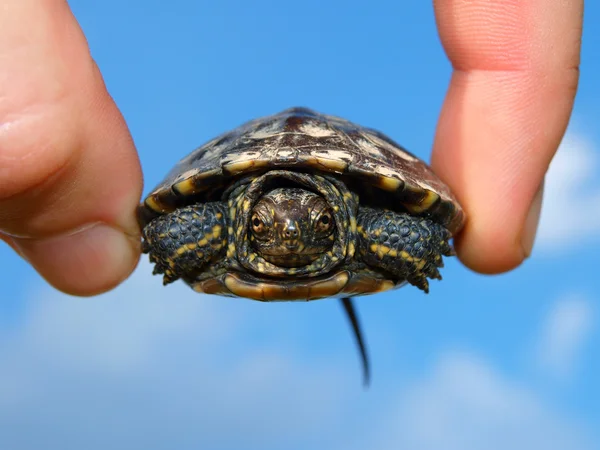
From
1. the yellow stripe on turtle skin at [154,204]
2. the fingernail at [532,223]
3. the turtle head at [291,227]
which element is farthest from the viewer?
the fingernail at [532,223]

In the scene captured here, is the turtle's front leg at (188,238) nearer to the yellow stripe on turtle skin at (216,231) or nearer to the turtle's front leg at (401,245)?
the yellow stripe on turtle skin at (216,231)

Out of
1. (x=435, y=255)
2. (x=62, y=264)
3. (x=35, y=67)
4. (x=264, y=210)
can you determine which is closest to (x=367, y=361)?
(x=435, y=255)

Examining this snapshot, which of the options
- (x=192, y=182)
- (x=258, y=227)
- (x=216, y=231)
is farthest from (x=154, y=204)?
(x=258, y=227)

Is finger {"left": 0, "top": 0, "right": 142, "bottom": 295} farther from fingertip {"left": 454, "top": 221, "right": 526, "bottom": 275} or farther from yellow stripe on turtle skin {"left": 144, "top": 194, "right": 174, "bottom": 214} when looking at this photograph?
fingertip {"left": 454, "top": 221, "right": 526, "bottom": 275}

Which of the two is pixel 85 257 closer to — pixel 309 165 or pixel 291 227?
pixel 291 227

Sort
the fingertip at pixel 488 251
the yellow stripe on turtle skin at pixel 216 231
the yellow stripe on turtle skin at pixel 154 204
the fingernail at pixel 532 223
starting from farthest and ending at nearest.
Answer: the fingernail at pixel 532 223 < the fingertip at pixel 488 251 < the yellow stripe on turtle skin at pixel 154 204 < the yellow stripe on turtle skin at pixel 216 231

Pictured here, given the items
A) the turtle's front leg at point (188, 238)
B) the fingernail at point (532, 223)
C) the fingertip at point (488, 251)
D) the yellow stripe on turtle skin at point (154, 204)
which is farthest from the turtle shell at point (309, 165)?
the fingernail at point (532, 223)

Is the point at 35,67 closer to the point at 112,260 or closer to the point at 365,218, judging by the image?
the point at 112,260
